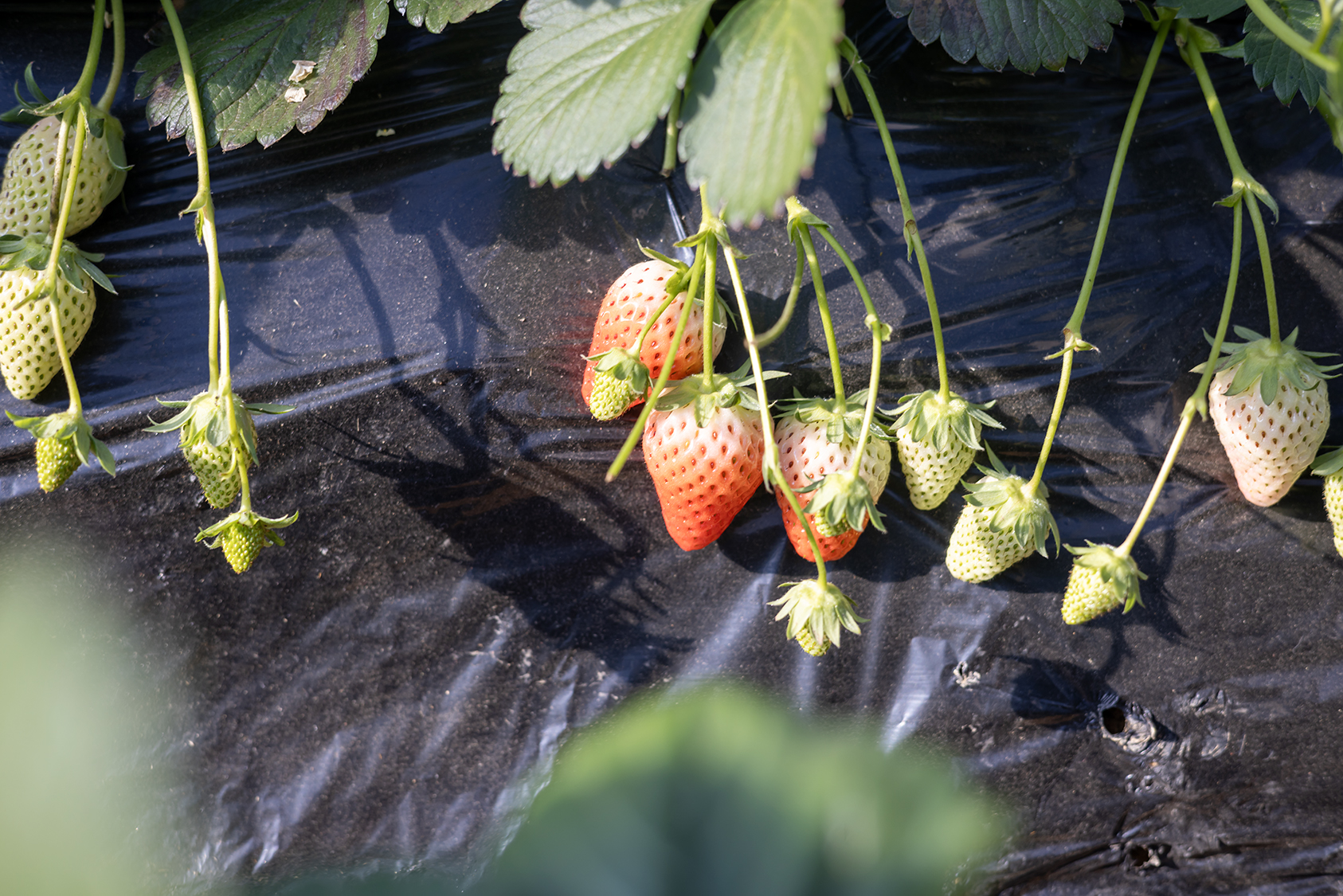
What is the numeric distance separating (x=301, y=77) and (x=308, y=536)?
448 mm

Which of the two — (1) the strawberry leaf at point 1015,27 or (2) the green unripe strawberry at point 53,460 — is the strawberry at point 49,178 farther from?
(1) the strawberry leaf at point 1015,27

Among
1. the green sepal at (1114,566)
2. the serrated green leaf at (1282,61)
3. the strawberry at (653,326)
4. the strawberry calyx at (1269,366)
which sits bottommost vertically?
the green sepal at (1114,566)

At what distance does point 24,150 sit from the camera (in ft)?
2.60

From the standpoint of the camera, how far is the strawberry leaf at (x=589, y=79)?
1.82 ft

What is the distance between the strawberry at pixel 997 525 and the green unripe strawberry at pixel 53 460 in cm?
81

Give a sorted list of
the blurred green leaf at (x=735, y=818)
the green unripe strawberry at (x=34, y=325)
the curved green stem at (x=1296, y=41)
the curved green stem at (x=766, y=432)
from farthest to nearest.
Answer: the green unripe strawberry at (x=34, y=325), the curved green stem at (x=766, y=432), the curved green stem at (x=1296, y=41), the blurred green leaf at (x=735, y=818)

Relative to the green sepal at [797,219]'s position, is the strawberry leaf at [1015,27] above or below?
above

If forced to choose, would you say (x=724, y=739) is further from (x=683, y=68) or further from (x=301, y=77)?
(x=301, y=77)

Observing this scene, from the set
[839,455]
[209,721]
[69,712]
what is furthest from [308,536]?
[69,712]

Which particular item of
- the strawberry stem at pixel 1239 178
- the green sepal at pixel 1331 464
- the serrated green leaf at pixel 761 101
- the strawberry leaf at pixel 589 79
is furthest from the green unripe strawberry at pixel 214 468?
the green sepal at pixel 1331 464

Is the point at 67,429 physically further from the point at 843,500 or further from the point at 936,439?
the point at 936,439

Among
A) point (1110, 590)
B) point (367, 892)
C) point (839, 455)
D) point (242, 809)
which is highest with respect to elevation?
point (367, 892)

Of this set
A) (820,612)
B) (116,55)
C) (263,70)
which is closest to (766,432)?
(820,612)

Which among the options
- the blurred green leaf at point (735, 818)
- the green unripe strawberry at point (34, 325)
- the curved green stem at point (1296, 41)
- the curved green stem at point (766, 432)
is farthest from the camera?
the green unripe strawberry at point (34, 325)
